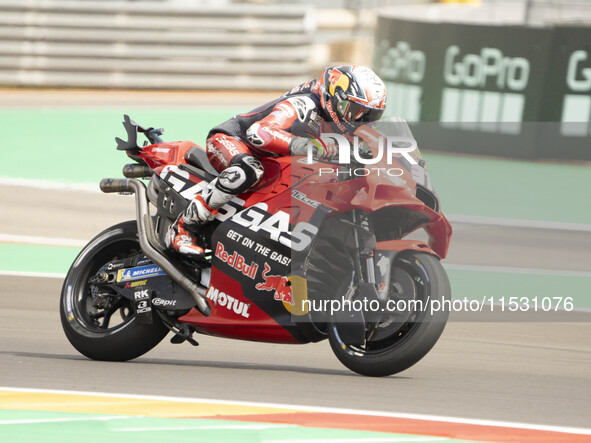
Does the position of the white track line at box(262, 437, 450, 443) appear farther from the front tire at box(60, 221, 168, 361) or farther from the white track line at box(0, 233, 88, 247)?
the white track line at box(0, 233, 88, 247)

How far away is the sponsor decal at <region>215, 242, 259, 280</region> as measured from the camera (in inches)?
211

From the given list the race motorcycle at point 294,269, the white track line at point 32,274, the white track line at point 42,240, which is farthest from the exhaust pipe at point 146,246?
the white track line at point 42,240

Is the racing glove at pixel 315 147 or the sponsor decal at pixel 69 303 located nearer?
the racing glove at pixel 315 147

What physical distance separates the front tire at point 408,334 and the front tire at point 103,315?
1.20 m

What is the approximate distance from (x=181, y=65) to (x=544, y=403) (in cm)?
1267

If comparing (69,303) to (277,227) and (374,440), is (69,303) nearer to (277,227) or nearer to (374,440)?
(277,227)

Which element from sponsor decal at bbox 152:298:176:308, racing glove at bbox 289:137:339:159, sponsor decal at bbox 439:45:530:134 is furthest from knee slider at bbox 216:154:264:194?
Answer: sponsor decal at bbox 439:45:530:134

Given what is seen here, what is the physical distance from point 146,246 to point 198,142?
25.0ft

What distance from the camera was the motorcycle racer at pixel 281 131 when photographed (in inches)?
199

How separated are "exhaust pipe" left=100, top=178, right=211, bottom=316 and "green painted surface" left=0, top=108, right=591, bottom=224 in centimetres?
137

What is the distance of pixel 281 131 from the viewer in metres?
5.15

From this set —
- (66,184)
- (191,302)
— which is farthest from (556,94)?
(191,302)

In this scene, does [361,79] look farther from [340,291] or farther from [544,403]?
[544,403]

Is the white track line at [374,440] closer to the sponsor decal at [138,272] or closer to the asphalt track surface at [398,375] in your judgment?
the asphalt track surface at [398,375]
